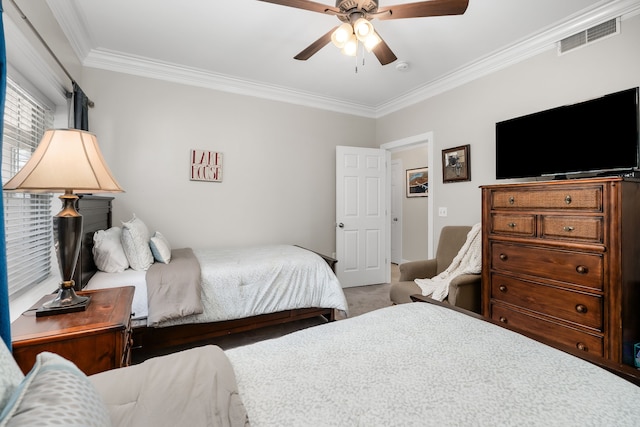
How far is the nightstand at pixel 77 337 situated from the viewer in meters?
1.11

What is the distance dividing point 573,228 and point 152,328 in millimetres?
3033

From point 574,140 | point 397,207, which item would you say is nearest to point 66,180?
point 574,140

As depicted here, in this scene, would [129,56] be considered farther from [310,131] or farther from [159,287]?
[159,287]

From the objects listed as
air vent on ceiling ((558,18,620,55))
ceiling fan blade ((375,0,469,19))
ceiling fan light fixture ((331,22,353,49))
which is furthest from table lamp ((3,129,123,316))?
air vent on ceiling ((558,18,620,55))

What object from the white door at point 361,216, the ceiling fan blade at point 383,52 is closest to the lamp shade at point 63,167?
the ceiling fan blade at point 383,52

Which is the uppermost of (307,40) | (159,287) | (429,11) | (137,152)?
(307,40)

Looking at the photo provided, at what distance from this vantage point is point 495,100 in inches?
119

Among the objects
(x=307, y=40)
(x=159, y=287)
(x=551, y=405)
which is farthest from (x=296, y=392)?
(x=307, y=40)

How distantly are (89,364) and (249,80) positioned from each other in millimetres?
3345

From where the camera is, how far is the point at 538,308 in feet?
6.73

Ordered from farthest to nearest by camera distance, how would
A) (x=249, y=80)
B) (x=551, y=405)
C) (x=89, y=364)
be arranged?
(x=249, y=80) → (x=89, y=364) → (x=551, y=405)

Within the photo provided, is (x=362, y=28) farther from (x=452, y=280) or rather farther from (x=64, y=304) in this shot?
(x=64, y=304)

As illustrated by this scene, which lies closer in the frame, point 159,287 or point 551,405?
point 551,405

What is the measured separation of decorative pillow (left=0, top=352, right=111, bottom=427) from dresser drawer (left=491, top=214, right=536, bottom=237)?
→ 2.47m
